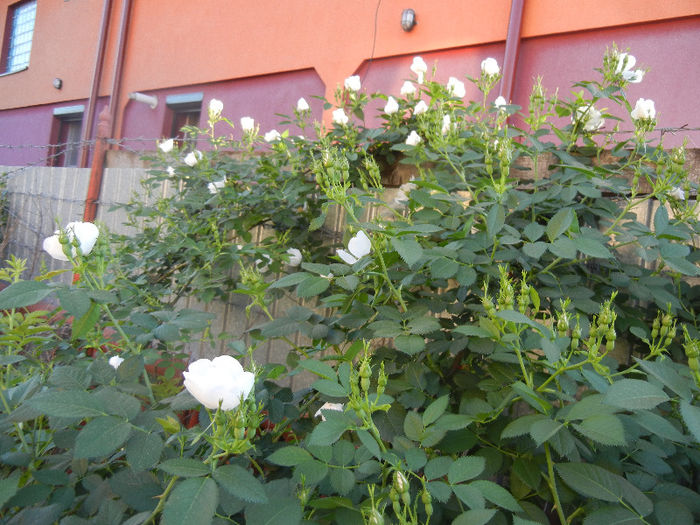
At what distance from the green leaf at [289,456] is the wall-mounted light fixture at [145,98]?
6.96 meters

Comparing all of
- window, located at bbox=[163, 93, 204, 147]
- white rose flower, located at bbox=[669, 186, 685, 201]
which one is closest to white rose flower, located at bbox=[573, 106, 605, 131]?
white rose flower, located at bbox=[669, 186, 685, 201]

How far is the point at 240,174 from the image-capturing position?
7.13 ft

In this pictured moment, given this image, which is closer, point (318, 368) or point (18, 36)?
point (318, 368)

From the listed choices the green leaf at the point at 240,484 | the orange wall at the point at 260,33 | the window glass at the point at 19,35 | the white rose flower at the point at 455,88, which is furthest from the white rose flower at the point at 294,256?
the window glass at the point at 19,35

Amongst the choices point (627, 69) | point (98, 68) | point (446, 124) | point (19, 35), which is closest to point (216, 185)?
point (446, 124)

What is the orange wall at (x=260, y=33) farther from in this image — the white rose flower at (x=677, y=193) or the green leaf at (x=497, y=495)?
the green leaf at (x=497, y=495)

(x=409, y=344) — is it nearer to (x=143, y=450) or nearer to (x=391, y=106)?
(x=143, y=450)

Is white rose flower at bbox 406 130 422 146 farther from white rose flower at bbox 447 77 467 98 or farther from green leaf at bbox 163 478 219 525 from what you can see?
green leaf at bbox 163 478 219 525

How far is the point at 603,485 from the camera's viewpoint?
2.15 ft

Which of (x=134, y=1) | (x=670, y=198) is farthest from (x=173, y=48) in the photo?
(x=670, y=198)

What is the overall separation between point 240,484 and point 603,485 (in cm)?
46

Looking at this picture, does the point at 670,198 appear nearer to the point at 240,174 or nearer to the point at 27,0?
the point at 240,174

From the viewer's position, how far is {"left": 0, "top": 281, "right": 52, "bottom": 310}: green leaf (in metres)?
0.72

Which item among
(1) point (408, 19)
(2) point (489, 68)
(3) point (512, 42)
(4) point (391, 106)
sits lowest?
(4) point (391, 106)
